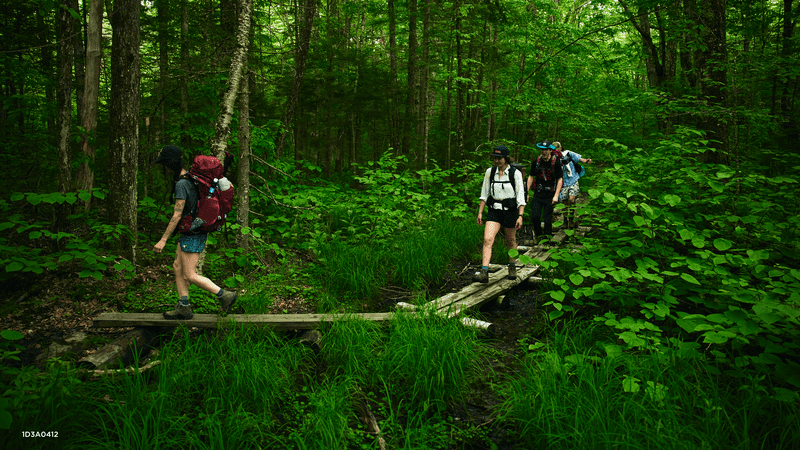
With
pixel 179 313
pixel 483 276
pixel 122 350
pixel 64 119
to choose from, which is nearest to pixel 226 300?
pixel 179 313

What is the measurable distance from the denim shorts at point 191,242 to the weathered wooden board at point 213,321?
0.87 metres

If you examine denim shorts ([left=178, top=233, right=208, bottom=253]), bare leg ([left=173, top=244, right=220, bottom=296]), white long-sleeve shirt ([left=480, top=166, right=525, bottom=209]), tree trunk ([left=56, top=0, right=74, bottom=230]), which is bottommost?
bare leg ([left=173, top=244, right=220, bottom=296])

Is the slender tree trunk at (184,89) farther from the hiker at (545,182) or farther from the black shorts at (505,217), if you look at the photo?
the hiker at (545,182)

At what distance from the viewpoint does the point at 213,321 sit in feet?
15.9

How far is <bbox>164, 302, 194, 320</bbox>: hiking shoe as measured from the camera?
483cm

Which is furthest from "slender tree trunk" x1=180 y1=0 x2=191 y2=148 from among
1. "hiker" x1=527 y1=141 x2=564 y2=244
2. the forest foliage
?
"hiker" x1=527 y1=141 x2=564 y2=244

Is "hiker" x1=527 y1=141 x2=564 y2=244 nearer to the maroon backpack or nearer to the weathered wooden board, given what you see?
the weathered wooden board

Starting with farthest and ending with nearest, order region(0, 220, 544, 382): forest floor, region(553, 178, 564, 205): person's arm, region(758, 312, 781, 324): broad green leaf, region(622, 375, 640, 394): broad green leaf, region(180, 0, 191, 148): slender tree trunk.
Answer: region(180, 0, 191, 148): slender tree trunk → region(553, 178, 564, 205): person's arm → region(0, 220, 544, 382): forest floor → region(622, 375, 640, 394): broad green leaf → region(758, 312, 781, 324): broad green leaf

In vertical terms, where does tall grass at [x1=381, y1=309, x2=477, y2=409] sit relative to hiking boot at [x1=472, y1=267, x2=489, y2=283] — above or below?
below

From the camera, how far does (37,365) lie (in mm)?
4270

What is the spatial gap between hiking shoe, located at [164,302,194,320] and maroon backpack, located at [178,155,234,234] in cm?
97

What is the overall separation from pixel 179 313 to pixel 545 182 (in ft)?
22.7

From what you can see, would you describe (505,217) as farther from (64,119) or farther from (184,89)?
(184,89)

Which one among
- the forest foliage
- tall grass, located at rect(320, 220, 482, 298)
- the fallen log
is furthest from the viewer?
tall grass, located at rect(320, 220, 482, 298)
